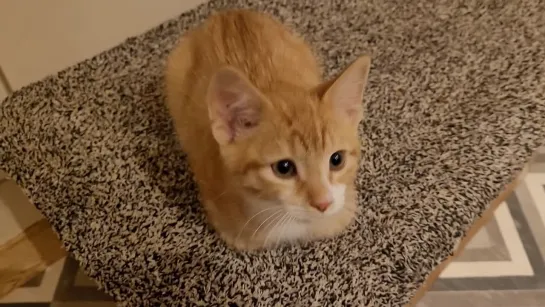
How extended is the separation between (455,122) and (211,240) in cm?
53

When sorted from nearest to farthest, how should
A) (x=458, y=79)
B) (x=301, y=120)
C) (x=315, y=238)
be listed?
(x=301, y=120) → (x=315, y=238) → (x=458, y=79)

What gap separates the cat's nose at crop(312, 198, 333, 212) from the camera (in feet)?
2.46

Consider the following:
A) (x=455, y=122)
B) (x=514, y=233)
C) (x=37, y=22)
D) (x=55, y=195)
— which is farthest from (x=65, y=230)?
(x=514, y=233)

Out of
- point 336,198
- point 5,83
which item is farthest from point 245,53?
point 5,83

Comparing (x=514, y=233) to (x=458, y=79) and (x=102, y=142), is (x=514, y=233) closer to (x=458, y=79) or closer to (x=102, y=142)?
(x=458, y=79)

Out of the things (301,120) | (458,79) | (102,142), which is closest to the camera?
(301,120)

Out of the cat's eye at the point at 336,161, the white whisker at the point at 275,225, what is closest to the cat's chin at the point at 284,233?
the white whisker at the point at 275,225

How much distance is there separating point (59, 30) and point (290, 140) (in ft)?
2.08

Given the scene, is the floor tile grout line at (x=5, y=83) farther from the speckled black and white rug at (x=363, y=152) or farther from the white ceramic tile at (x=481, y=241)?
the white ceramic tile at (x=481, y=241)

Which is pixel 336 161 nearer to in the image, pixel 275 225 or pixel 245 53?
pixel 275 225

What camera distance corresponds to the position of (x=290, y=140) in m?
0.76

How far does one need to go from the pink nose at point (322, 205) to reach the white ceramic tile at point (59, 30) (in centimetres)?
69

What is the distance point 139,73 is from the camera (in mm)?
1190

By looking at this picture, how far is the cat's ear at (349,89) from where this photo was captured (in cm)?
76
